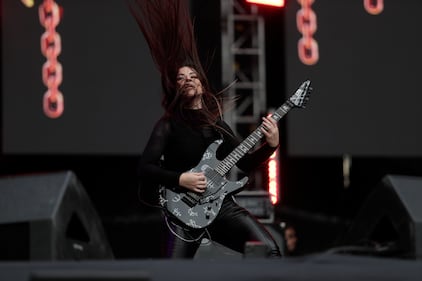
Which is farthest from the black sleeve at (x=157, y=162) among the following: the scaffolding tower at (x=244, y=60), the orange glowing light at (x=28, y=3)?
the orange glowing light at (x=28, y=3)

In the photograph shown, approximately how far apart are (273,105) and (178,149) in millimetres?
4723

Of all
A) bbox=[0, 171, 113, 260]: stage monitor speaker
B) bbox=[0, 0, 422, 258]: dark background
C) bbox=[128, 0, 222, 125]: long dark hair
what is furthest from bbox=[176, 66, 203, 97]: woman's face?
bbox=[0, 0, 422, 258]: dark background

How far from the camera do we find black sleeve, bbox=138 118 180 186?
3.12 m

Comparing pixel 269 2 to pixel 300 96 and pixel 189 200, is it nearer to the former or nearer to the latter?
pixel 300 96

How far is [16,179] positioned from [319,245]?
7.02 m

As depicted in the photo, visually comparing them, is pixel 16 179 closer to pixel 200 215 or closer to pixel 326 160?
pixel 200 215

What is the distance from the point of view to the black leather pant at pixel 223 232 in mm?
2996

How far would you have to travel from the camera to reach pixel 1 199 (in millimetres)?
1857

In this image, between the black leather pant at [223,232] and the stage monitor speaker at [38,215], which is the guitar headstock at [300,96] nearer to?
the black leather pant at [223,232]

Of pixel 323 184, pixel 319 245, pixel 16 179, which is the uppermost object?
pixel 16 179

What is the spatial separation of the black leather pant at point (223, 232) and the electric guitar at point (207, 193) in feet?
0.11

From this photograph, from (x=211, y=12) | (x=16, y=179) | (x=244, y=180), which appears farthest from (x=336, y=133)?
(x=16, y=179)

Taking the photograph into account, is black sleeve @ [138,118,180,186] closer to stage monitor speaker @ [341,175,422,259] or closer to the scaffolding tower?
stage monitor speaker @ [341,175,422,259]

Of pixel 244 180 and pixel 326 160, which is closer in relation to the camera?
pixel 244 180
